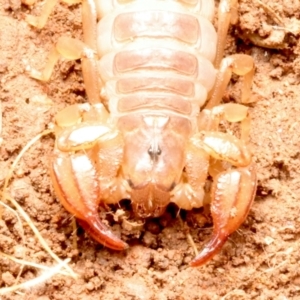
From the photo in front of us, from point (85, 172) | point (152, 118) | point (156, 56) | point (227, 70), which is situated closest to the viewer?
point (85, 172)

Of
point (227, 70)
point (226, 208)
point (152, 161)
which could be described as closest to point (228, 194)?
point (226, 208)

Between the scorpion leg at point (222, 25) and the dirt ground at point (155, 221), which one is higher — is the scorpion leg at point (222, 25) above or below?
above


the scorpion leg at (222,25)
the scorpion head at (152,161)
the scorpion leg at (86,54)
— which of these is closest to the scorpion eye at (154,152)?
the scorpion head at (152,161)

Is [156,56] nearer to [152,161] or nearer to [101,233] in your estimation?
[152,161]

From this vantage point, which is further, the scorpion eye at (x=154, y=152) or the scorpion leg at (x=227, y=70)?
the scorpion leg at (x=227, y=70)

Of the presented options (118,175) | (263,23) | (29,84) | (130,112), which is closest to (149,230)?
(118,175)

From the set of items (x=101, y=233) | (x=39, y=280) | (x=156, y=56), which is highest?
(x=156, y=56)

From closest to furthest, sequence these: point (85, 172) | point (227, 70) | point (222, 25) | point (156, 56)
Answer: point (85, 172)
point (156, 56)
point (227, 70)
point (222, 25)

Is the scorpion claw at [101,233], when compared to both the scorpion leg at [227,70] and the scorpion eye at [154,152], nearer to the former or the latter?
the scorpion eye at [154,152]
